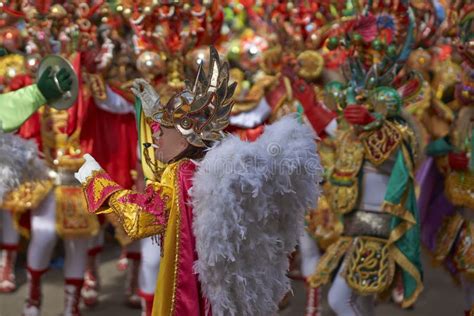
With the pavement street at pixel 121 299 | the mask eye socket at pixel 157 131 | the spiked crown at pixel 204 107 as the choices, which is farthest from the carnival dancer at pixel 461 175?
the mask eye socket at pixel 157 131

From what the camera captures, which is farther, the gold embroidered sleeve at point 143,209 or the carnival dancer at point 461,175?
the carnival dancer at point 461,175

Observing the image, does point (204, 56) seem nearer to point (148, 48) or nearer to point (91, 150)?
point (148, 48)

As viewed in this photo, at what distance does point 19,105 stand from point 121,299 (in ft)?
6.85

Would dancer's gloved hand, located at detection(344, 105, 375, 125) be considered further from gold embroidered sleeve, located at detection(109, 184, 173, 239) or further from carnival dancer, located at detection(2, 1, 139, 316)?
carnival dancer, located at detection(2, 1, 139, 316)

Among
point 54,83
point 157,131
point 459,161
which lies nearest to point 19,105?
point 54,83

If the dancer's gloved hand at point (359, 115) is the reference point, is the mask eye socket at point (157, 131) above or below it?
below

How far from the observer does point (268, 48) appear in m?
5.61

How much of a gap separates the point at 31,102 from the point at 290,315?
226 cm

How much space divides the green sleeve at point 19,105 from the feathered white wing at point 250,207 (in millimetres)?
1544

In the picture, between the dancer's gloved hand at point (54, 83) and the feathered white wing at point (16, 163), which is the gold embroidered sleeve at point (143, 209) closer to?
the feathered white wing at point (16, 163)

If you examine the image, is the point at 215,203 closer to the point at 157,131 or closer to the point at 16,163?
the point at 157,131

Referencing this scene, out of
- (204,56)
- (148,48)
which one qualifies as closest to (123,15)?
(148,48)

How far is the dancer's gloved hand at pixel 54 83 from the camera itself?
158 inches

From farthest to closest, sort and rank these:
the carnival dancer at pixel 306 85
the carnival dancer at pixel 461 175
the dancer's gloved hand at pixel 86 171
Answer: the carnival dancer at pixel 306 85 < the carnival dancer at pixel 461 175 < the dancer's gloved hand at pixel 86 171
